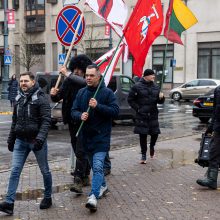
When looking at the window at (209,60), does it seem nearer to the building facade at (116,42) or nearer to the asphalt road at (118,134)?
the building facade at (116,42)

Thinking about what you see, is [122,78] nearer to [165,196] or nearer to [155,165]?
[155,165]

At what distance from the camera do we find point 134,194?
23.9 ft

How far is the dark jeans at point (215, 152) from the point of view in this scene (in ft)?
24.8

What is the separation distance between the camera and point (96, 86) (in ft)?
22.0

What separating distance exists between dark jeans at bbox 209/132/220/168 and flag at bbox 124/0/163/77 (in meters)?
1.80

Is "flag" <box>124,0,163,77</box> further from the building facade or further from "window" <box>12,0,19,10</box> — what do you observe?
"window" <box>12,0,19,10</box>

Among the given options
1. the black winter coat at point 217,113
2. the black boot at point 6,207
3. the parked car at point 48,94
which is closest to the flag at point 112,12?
the black winter coat at point 217,113

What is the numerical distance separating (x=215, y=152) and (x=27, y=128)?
2.95 meters

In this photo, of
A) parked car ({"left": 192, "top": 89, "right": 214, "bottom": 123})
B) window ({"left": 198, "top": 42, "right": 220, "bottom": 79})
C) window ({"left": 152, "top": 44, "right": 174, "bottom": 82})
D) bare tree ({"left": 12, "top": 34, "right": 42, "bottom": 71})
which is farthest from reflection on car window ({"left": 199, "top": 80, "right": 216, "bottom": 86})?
bare tree ({"left": 12, "top": 34, "right": 42, "bottom": 71})

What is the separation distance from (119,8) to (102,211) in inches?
156

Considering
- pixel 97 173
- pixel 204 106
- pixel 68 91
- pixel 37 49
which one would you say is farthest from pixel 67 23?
pixel 37 49

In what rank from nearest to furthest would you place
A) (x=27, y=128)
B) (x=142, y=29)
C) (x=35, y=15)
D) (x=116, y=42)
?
(x=27, y=128)
(x=142, y=29)
(x=116, y=42)
(x=35, y=15)

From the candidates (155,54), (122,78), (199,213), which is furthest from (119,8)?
(155,54)

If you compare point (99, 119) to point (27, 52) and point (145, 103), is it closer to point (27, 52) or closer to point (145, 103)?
point (145, 103)
